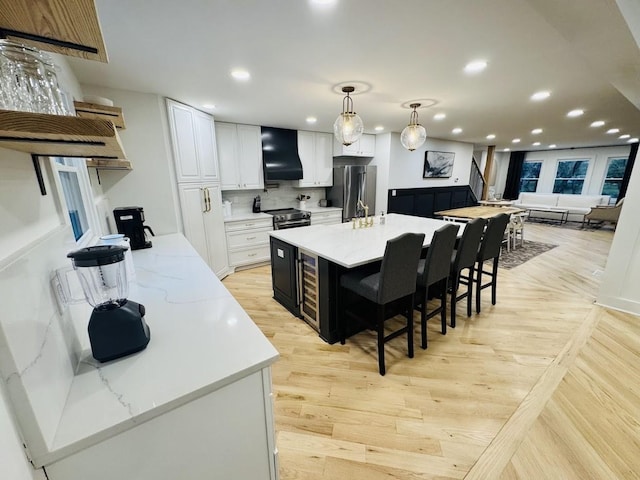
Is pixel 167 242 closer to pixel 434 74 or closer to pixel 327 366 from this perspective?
pixel 327 366

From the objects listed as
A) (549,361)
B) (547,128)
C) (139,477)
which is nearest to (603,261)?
(547,128)

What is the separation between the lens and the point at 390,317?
98.1 inches

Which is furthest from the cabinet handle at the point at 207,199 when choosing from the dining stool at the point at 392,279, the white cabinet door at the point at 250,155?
the dining stool at the point at 392,279

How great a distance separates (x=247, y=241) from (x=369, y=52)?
3038 millimetres

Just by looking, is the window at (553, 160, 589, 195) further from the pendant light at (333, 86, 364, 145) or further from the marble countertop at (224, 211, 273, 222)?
the marble countertop at (224, 211, 273, 222)

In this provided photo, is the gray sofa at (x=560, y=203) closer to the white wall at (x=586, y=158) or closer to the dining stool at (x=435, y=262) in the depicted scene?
the white wall at (x=586, y=158)

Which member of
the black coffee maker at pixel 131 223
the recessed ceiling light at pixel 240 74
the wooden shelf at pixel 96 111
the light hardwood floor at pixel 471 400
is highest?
the recessed ceiling light at pixel 240 74

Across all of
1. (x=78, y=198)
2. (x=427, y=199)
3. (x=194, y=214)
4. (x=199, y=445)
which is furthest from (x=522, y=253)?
(x=78, y=198)

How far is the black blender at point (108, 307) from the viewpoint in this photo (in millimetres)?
784

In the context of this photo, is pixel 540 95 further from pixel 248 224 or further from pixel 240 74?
pixel 248 224

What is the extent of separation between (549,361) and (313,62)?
300 centimetres

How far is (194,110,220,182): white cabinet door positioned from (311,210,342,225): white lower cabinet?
1.81m

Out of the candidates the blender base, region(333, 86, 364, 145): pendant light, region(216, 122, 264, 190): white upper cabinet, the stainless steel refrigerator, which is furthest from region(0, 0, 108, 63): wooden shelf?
the stainless steel refrigerator

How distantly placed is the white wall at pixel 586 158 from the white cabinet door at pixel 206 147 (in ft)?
35.9
